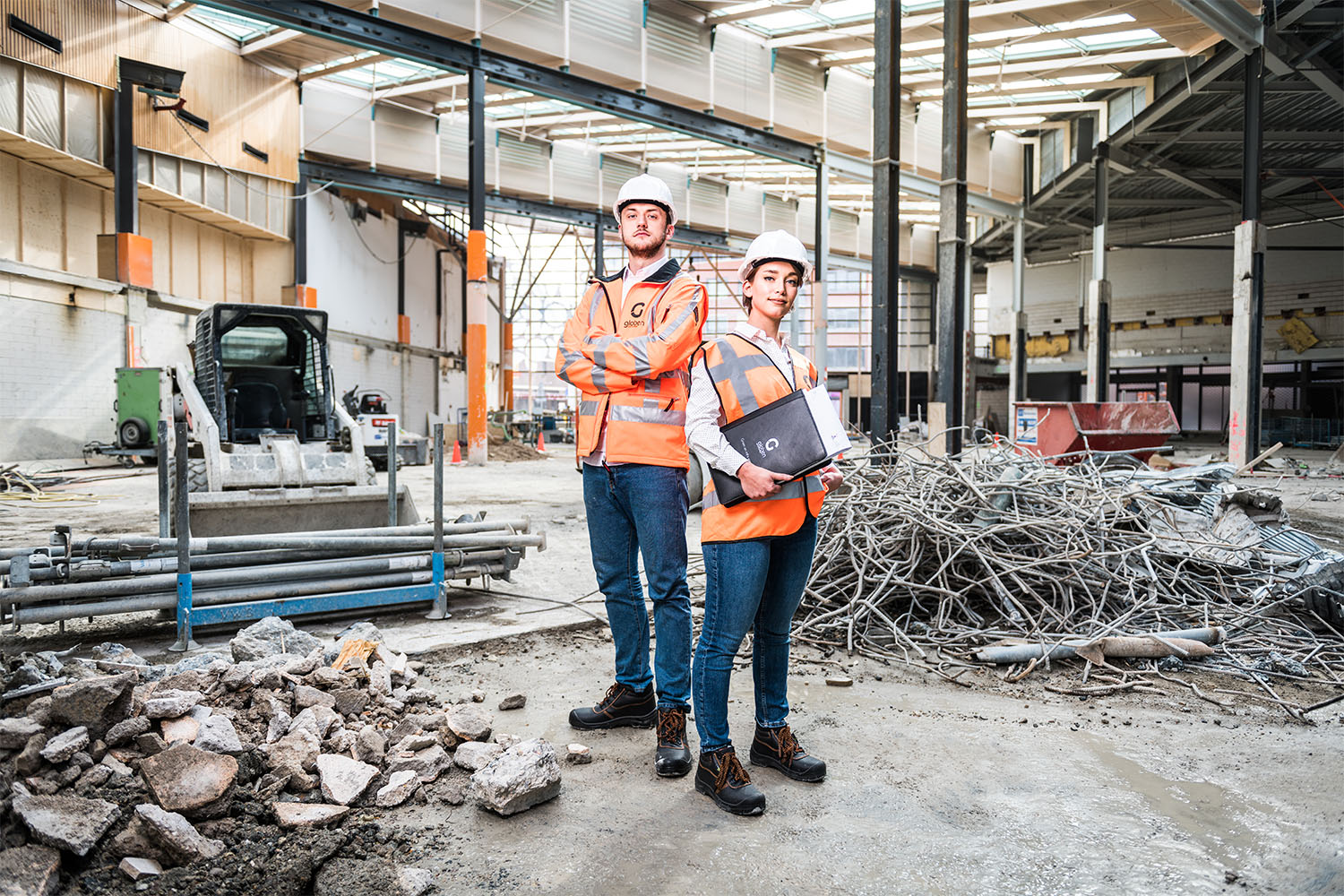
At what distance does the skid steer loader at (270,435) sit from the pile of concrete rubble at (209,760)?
2.36 m

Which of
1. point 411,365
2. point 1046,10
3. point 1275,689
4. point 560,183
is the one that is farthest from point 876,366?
point 411,365

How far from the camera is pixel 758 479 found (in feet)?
8.34

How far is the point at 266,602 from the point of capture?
4.38 m

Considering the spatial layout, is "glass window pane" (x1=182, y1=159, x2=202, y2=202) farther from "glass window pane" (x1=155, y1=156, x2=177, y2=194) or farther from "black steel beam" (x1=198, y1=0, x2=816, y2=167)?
"black steel beam" (x1=198, y1=0, x2=816, y2=167)

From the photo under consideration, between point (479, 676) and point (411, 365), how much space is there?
24440 millimetres

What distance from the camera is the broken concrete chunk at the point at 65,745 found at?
249 cm

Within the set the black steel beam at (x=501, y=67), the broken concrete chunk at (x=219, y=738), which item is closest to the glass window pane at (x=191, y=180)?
the black steel beam at (x=501, y=67)

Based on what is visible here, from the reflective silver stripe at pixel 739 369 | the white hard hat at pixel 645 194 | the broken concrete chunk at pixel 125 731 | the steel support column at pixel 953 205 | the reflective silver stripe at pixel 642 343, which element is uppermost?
→ the steel support column at pixel 953 205

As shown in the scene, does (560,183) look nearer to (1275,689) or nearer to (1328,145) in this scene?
(1328,145)

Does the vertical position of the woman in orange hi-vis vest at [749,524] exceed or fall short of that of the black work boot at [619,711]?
it exceeds it

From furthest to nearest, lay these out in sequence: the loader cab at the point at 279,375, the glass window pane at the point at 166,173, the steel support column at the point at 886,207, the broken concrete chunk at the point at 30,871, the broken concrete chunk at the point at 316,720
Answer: the glass window pane at the point at 166,173
the steel support column at the point at 886,207
the loader cab at the point at 279,375
the broken concrete chunk at the point at 316,720
the broken concrete chunk at the point at 30,871

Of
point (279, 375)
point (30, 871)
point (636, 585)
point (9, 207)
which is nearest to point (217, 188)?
point (9, 207)

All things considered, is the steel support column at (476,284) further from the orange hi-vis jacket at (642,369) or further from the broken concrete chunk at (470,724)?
the broken concrete chunk at (470,724)

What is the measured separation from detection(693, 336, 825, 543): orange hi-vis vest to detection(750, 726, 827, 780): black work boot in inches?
29.9
